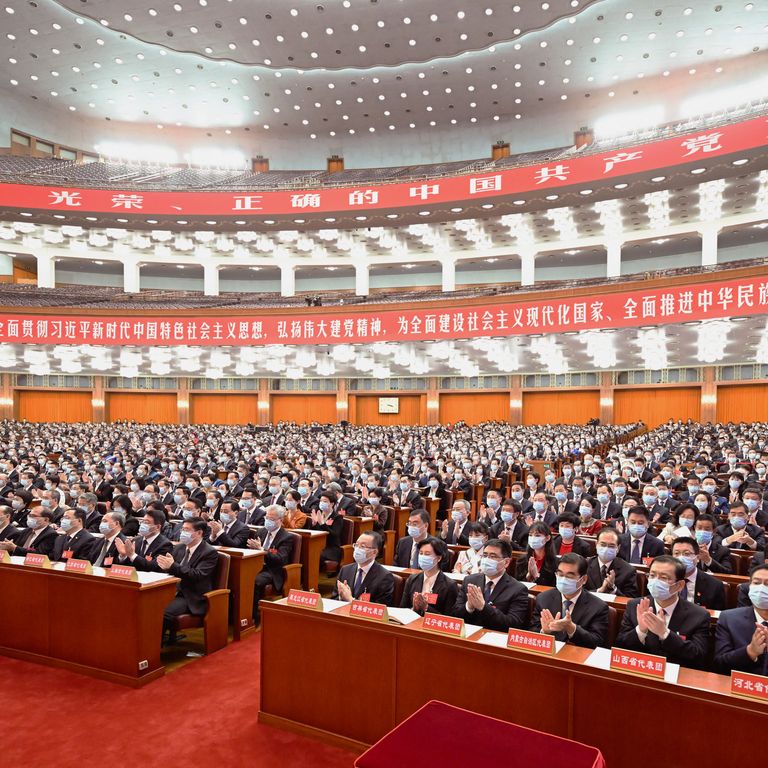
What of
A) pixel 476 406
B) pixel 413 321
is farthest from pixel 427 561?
pixel 476 406

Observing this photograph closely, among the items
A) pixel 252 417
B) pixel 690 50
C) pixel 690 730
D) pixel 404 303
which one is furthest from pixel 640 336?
pixel 252 417

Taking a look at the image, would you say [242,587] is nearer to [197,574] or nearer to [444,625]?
[197,574]

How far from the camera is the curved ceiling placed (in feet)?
76.3

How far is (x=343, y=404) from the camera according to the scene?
2880 centimetres

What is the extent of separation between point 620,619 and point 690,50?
91.4ft

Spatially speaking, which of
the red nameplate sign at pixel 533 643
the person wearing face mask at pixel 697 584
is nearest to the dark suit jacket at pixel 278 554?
the red nameplate sign at pixel 533 643

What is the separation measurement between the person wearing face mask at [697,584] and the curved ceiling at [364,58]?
79.3 feet

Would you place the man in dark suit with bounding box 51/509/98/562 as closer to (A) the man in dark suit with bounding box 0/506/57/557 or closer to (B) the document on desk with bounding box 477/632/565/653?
(A) the man in dark suit with bounding box 0/506/57/557

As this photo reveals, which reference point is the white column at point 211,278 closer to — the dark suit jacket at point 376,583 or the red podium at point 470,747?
the dark suit jacket at point 376,583

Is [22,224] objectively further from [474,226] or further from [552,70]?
[552,70]

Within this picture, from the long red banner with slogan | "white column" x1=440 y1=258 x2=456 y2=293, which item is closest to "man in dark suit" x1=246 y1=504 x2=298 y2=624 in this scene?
the long red banner with slogan

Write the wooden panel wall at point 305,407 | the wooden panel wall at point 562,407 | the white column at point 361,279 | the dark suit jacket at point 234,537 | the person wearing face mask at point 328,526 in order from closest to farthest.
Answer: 1. the dark suit jacket at point 234,537
2. the person wearing face mask at point 328,526
3. the wooden panel wall at point 562,407
4. the white column at point 361,279
5. the wooden panel wall at point 305,407

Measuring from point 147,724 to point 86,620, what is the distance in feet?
3.47

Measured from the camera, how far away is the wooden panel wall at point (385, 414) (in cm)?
2861
